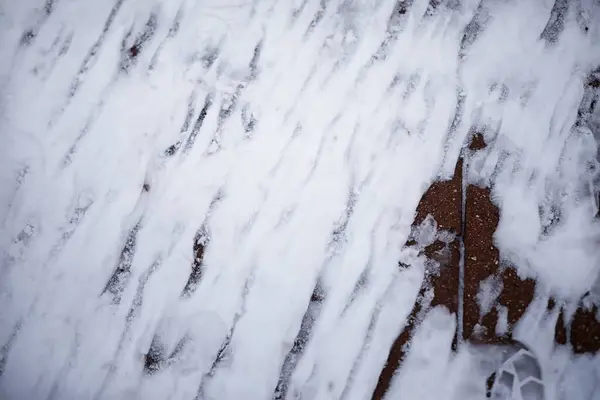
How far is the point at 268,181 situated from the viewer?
1.09 m

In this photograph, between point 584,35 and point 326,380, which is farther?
point 584,35

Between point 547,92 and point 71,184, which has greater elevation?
point 547,92

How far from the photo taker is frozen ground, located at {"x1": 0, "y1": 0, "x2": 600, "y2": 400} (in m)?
1.04

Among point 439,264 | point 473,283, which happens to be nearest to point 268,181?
point 439,264

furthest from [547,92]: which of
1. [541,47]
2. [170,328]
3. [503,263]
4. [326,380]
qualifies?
[170,328]

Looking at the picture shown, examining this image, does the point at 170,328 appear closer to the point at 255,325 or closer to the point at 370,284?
the point at 255,325

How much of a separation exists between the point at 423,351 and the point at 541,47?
101cm

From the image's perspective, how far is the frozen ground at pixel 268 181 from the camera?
1.04 meters

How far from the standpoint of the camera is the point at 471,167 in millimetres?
1109

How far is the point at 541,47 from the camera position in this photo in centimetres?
114

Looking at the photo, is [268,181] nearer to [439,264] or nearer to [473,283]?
[439,264]

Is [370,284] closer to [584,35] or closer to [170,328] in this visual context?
[170,328]

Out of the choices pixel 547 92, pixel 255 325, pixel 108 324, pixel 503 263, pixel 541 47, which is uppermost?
pixel 541 47

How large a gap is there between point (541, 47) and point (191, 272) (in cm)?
128
